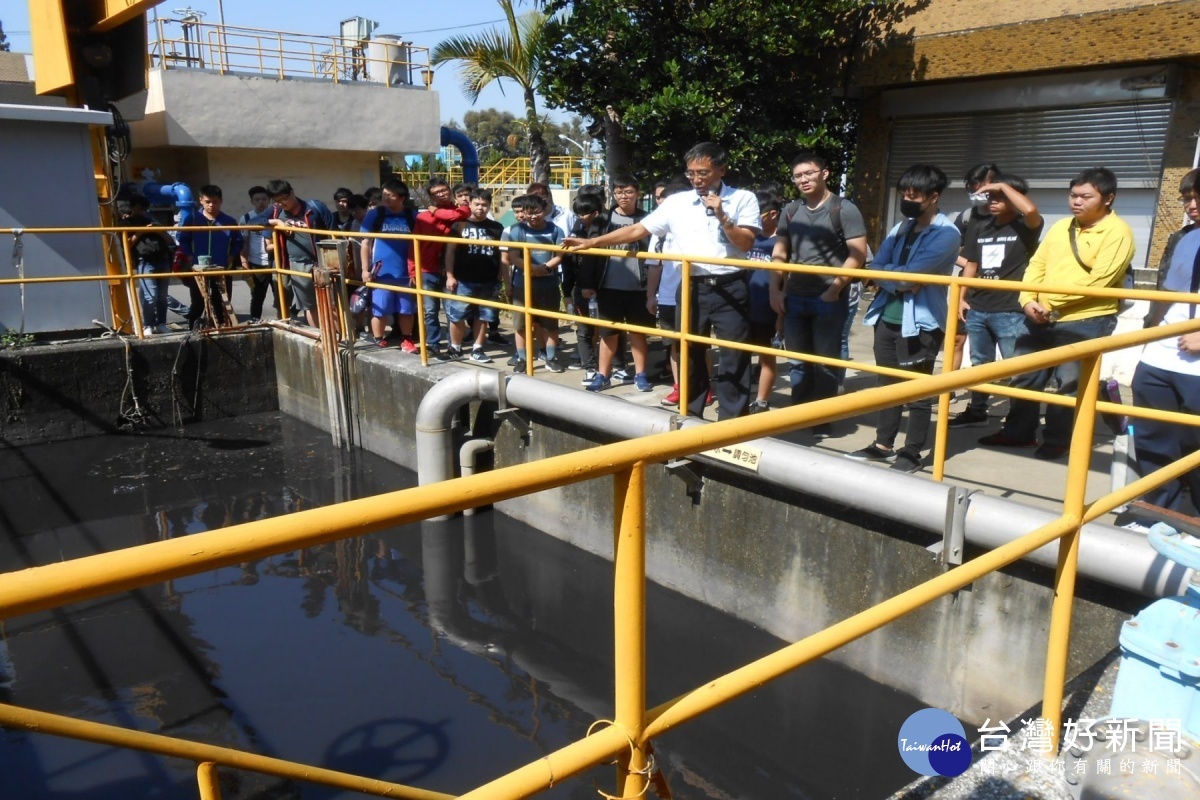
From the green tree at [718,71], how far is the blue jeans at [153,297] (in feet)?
17.2

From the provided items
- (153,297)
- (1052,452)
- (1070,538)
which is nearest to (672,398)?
(1052,452)

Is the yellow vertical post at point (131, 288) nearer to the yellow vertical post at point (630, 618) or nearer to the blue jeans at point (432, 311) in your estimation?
the blue jeans at point (432, 311)

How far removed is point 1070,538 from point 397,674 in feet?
10.5

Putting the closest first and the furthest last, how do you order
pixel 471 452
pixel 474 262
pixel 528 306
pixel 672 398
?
pixel 672 398 → pixel 528 306 → pixel 471 452 → pixel 474 262

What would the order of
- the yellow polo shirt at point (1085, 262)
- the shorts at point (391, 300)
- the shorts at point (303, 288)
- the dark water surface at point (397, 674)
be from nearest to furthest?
the dark water surface at point (397, 674), the yellow polo shirt at point (1085, 262), the shorts at point (391, 300), the shorts at point (303, 288)

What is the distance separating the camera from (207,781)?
72.7 inches

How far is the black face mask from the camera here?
15.8ft

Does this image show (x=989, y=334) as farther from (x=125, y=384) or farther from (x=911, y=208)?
(x=125, y=384)

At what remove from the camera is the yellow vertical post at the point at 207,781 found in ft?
5.72

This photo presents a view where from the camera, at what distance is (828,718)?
4.00 m

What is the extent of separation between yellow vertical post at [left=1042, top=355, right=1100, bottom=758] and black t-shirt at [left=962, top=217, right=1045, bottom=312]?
3.24m

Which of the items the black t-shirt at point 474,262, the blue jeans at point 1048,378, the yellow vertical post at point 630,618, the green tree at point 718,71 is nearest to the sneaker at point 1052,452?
the blue jeans at point 1048,378

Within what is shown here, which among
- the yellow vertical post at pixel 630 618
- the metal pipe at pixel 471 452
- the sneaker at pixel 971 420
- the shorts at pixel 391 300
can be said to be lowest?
the metal pipe at pixel 471 452

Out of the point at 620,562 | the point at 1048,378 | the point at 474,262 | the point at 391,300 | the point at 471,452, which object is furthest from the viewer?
the point at 391,300
